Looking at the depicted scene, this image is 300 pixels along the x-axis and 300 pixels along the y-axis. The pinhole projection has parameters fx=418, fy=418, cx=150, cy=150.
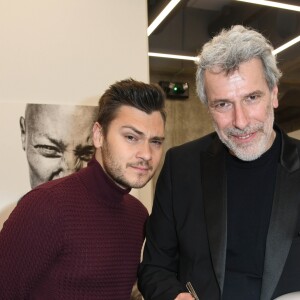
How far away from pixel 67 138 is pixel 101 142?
2.28ft

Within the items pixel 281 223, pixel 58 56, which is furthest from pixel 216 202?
pixel 58 56

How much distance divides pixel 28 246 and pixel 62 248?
12 centimetres

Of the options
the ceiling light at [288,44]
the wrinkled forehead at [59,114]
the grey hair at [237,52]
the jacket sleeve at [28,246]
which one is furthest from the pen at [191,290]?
the ceiling light at [288,44]

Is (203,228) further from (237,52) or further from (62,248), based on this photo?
(237,52)

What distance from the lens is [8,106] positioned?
2254mm

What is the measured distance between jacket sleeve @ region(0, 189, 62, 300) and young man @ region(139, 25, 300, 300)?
0.34 m

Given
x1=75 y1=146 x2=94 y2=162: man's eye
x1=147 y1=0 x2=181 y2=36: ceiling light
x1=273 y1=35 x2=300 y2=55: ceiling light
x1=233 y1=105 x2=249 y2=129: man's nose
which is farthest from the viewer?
x1=273 y1=35 x2=300 y2=55: ceiling light

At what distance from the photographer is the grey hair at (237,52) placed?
142cm

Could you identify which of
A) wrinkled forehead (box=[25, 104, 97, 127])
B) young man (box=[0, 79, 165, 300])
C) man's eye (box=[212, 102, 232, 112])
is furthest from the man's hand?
wrinkled forehead (box=[25, 104, 97, 127])

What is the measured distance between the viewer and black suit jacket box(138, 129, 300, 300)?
4.17 ft

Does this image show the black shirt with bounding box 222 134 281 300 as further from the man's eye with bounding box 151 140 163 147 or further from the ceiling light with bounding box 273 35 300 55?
the ceiling light with bounding box 273 35 300 55

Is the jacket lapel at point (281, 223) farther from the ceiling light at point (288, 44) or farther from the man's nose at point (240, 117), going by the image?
the ceiling light at point (288, 44)

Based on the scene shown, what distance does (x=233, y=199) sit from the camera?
1.43m

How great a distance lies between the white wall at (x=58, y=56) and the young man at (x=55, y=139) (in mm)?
45
